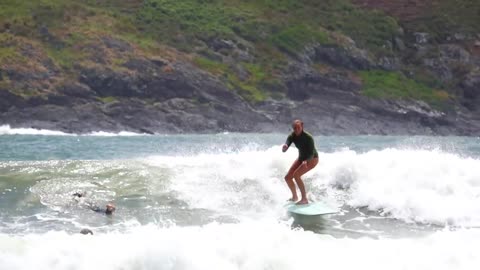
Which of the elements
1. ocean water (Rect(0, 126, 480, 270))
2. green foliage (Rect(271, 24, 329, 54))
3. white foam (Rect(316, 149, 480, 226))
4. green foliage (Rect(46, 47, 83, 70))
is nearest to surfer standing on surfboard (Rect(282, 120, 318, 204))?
ocean water (Rect(0, 126, 480, 270))

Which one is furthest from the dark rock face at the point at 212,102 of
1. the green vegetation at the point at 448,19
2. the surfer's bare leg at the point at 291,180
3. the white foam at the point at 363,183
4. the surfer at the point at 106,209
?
the surfer's bare leg at the point at 291,180

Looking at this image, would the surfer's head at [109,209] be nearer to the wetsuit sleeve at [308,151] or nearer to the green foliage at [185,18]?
the wetsuit sleeve at [308,151]

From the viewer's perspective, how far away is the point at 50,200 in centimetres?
1855

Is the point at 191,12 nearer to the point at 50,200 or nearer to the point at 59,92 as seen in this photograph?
the point at 59,92

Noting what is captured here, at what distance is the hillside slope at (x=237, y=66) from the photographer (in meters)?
79.7

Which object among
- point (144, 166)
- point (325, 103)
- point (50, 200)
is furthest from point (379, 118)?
point (50, 200)

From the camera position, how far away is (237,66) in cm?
9381

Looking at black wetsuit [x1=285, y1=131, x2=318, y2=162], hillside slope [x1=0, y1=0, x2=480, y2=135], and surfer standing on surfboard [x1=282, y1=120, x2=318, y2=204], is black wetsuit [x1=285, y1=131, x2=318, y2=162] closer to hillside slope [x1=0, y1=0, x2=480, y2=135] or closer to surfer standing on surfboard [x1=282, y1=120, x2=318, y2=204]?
surfer standing on surfboard [x1=282, y1=120, x2=318, y2=204]

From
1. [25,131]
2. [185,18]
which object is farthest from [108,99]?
[185,18]

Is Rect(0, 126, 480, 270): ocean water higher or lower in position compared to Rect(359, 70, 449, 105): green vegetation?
lower

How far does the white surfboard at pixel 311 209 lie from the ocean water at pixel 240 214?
1.00 ft

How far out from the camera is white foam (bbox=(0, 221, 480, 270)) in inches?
488

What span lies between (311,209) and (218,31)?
268 feet

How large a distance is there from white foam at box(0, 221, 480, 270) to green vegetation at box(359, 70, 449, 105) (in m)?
80.6
